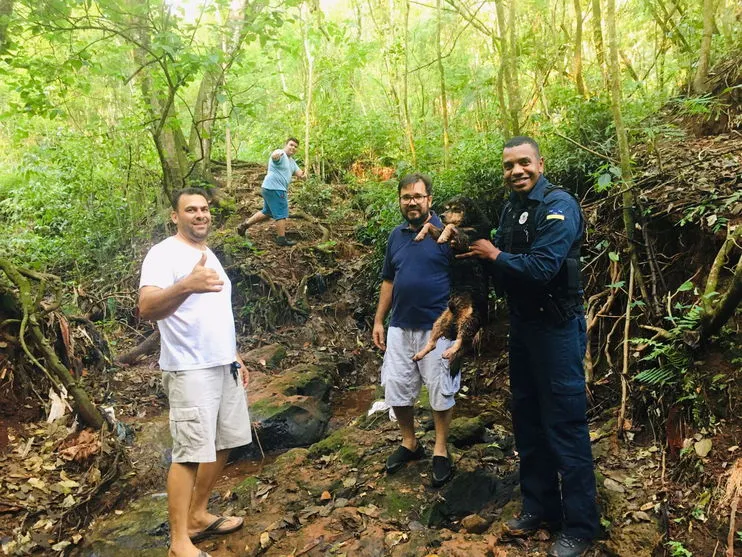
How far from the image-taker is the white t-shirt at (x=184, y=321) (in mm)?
2725

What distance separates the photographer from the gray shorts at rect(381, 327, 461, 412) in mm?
3400

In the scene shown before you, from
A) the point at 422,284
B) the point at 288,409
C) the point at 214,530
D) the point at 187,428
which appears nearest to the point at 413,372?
the point at 422,284

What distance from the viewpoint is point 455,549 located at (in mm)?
2736

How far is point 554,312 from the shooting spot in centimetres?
251

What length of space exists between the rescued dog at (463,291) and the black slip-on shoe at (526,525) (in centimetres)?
93

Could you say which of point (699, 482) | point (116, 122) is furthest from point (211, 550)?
point (116, 122)

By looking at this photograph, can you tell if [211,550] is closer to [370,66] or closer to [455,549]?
[455,549]

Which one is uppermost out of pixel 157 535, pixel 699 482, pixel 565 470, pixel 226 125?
pixel 226 125

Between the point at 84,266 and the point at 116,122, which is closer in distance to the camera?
the point at 84,266

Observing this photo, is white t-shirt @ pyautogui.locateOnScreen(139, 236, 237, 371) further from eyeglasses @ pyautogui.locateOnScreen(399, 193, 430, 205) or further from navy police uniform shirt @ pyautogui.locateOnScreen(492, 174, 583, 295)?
navy police uniform shirt @ pyautogui.locateOnScreen(492, 174, 583, 295)

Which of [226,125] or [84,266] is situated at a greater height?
[226,125]

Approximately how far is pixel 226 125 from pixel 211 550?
904 centimetres

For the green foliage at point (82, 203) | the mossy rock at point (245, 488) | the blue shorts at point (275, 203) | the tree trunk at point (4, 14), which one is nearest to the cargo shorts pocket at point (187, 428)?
the mossy rock at point (245, 488)

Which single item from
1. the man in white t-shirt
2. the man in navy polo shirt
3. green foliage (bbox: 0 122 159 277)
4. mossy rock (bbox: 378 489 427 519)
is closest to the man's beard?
the man in navy polo shirt
